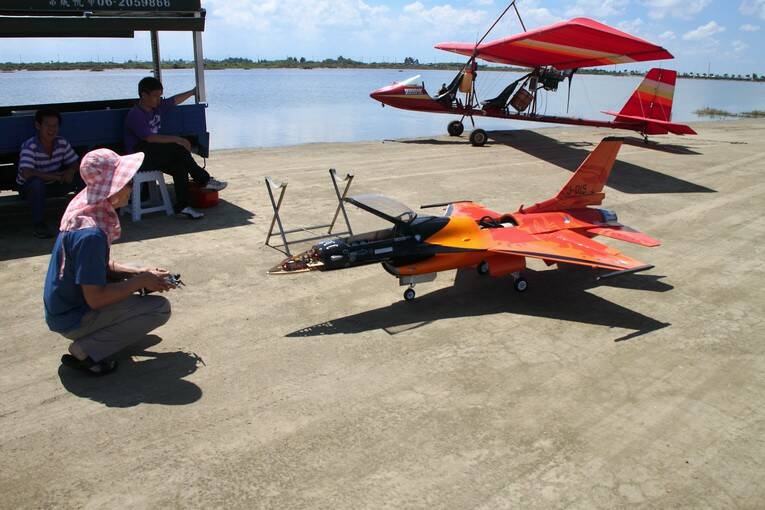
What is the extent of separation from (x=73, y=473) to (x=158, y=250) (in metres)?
4.91

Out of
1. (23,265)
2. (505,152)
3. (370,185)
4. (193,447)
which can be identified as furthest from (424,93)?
(193,447)

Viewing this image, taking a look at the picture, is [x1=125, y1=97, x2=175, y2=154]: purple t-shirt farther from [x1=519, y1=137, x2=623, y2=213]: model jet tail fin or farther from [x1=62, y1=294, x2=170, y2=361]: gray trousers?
[x1=519, y1=137, x2=623, y2=213]: model jet tail fin

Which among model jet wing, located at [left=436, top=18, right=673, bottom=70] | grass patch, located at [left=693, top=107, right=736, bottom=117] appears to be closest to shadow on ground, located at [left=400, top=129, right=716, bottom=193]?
model jet wing, located at [left=436, top=18, right=673, bottom=70]

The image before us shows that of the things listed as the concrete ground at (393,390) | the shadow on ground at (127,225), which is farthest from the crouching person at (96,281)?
the shadow on ground at (127,225)

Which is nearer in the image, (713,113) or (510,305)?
(510,305)

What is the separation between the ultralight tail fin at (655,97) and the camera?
20.1 metres

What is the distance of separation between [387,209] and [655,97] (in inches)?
689

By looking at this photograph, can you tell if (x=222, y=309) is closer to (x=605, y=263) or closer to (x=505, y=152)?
(x=605, y=263)

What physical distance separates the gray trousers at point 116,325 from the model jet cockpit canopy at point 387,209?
269 centimetres

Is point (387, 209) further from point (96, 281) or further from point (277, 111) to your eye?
point (277, 111)

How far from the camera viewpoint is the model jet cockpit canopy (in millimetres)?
6754

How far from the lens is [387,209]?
22.5ft

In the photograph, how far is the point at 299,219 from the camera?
10320 millimetres

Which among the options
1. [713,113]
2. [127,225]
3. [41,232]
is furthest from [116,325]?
[713,113]
